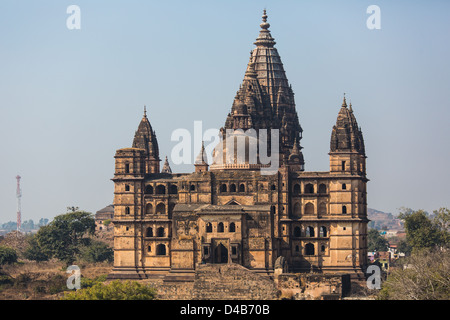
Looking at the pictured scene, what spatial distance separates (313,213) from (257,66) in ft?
70.8

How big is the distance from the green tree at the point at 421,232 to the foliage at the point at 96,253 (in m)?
32.0

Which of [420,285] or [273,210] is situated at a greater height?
[273,210]

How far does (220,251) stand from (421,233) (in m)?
28.1

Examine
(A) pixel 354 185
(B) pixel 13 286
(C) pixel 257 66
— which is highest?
(C) pixel 257 66

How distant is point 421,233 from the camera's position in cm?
12269

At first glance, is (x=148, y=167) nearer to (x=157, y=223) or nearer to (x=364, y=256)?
(x=157, y=223)

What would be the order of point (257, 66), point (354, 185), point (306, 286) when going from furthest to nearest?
point (257, 66) < point (354, 185) < point (306, 286)

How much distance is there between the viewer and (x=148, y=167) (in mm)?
116375

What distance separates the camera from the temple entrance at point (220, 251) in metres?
102

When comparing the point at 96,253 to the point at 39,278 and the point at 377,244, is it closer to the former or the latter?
the point at 39,278

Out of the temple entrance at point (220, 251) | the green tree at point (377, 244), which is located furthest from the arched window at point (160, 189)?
the green tree at point (377, 244)

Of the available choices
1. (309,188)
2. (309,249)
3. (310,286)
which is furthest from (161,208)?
(310,286)
